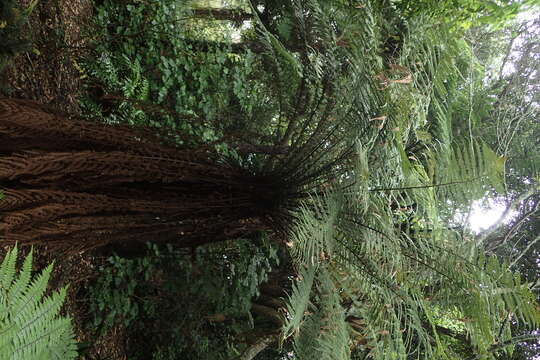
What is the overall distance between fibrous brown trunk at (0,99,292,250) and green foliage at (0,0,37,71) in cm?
19

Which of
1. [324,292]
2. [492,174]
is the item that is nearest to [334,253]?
[324,292]

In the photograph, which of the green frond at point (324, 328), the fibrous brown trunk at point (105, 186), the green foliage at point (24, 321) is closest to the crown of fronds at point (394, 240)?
the green frond at point (324, 328)

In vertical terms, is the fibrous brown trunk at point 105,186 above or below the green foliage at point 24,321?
above

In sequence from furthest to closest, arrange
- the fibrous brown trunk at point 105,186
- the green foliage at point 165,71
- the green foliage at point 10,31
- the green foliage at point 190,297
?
the green foliage at point 190,297 < the green foliage at point 165,71 < the fibrous brown trunk at point 105,186 < the green foliage at point 10,31

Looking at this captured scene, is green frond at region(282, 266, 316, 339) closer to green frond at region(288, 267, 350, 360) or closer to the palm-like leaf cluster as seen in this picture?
the palm-like leaf cluster

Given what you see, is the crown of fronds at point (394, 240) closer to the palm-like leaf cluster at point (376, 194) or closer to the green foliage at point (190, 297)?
the palm-like leaf cluster at point (376, 194)

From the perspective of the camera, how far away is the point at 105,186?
75.2 inches

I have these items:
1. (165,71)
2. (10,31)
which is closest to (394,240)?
(10,31)

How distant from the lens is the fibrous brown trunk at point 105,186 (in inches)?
67.5

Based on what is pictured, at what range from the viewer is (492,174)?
5.97ft

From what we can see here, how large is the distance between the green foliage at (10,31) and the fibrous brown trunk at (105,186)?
0.19 m

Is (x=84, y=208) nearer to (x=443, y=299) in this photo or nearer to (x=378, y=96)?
(x=378, y=96)

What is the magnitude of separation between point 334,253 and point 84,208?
1.08 m

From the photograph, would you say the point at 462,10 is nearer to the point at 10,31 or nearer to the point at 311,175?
the point at 311,175
